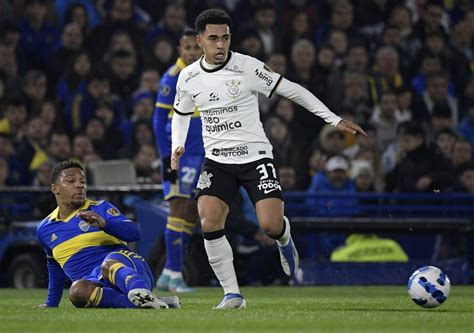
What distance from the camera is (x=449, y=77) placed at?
19.1m

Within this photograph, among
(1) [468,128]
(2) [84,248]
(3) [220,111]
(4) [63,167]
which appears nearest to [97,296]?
(2) [84,248]

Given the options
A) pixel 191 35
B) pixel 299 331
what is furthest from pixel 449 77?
pixel 299 331

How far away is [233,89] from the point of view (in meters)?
10.3

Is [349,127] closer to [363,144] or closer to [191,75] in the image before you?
[191,75]

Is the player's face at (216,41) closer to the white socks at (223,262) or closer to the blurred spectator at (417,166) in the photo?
the white socks at (223,262)

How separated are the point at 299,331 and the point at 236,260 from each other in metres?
7.32

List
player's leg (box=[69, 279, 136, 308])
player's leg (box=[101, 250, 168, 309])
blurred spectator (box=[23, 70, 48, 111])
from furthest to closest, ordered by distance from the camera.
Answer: blurred spectator (box=[23, 70, 48, 111])
player's leg (box=[69, 279, 136, 308])
player's leg (box=[101, 250, 168, 309])

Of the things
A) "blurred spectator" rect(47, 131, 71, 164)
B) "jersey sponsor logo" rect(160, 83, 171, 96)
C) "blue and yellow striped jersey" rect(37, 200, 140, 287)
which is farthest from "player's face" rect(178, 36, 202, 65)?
"blurred spectator" rect(47, 131, 71, 164)

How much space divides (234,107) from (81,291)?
72.6 inches

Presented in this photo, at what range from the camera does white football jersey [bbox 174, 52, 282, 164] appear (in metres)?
10.3

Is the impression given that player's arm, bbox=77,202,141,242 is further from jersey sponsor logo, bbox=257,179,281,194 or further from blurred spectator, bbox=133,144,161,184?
blurred spectator, bbox=133,144,161,184

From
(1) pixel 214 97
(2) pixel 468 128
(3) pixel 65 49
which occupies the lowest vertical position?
(2) pixel 468 128

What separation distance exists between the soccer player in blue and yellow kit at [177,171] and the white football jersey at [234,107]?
286cm

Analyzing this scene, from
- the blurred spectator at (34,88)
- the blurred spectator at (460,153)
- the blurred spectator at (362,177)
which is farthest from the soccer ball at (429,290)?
the blurred spectator at (34,88)
